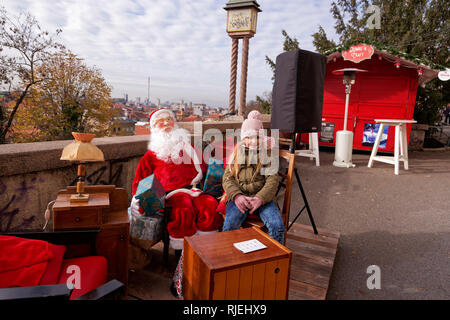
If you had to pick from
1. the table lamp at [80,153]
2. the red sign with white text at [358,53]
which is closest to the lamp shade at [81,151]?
the table lamp at [80,153]

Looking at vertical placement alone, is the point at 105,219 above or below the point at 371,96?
below

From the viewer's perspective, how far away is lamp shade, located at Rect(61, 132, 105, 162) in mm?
2096

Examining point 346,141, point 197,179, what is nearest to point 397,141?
point 346,141

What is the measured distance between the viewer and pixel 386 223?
4387 mm

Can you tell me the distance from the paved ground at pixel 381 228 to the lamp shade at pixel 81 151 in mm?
1089

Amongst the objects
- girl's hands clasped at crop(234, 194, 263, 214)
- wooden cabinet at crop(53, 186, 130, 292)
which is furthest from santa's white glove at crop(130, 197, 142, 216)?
girl's hands clasped at crop(234, 194, 263, 214)

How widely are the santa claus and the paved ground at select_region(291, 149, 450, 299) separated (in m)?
1.37

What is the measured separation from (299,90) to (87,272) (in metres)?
2.65

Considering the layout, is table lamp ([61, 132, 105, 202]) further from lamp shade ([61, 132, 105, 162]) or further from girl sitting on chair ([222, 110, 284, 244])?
girl sitting on chair ([222, 110, 284, 244])

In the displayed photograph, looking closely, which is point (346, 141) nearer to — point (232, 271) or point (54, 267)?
point (232, 271)

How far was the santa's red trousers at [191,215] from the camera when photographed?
267 cm

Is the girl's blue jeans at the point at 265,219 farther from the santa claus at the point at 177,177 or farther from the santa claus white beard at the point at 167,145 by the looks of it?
the santa claus white beard at the point at 167,145

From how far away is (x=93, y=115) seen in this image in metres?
26.0
